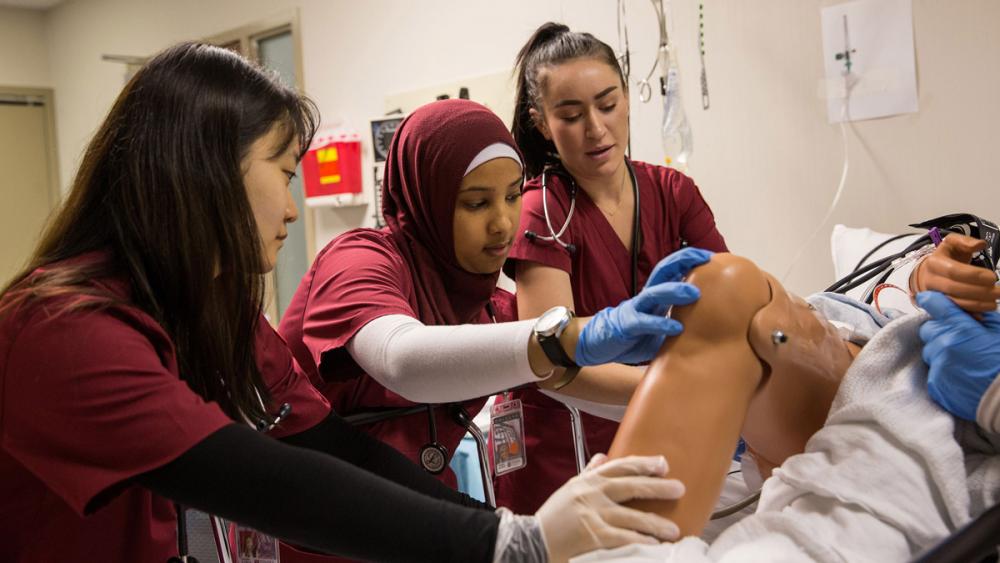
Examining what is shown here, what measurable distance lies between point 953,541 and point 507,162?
96cm

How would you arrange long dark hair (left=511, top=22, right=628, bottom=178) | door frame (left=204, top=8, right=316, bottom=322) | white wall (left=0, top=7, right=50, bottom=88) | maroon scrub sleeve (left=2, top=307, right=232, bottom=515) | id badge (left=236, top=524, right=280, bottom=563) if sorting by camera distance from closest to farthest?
maroon scrub sleeve (left=2, top=307, right=232, bottom=515), id badge (left=236, top=524, right=280, bottom=563), long dark hair (left=511, top=22, right=628, bottom=178), door frame (left=204, top=8, right=316, bottom=322), white wall (left=0, top=7, right=50, bottom=88)

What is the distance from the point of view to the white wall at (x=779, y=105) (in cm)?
249

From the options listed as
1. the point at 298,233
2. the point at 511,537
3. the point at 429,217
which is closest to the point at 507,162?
the point at 429,217

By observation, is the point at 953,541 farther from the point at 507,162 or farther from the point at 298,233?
the point at 298,233

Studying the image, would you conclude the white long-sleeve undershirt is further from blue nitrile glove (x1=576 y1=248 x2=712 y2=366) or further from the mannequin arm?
the mannequin arm

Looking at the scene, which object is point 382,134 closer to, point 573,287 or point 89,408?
point 573,287

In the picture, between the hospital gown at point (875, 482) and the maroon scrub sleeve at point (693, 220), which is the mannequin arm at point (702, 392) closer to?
the hospital gown at point (875, 482)

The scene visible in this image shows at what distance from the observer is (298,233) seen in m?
4.91

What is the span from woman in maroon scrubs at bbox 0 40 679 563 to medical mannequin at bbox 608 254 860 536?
7 cm

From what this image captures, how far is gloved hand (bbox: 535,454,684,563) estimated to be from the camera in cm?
96

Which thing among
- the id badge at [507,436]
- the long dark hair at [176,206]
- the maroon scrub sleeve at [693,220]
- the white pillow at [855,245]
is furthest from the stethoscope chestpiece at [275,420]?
the white pillow at [855,245]

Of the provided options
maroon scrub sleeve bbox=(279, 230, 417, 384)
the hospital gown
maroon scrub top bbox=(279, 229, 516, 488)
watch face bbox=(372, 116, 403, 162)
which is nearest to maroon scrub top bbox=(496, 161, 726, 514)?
maroon scrub top bbox=(279, 229, 516, 488)

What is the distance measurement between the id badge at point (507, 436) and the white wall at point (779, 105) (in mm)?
1058

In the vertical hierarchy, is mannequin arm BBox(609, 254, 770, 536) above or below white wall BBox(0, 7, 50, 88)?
below
